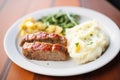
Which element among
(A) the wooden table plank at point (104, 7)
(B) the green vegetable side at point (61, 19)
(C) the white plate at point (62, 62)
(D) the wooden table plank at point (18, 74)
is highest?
(A) the wooden table plank at point (104, 7)

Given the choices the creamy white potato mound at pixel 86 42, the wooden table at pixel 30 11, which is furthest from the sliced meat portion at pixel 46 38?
the wooden table at pixel 30 11

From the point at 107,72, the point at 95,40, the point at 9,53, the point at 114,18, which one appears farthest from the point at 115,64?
the point at 9,53

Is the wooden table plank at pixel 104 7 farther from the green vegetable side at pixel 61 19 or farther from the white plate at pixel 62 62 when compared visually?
the green vegetable side at pixel 61 19

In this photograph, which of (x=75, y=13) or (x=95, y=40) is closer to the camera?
(x=95, y=40)

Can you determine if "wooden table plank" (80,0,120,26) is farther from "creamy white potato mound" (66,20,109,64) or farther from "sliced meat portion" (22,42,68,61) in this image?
"sliced meat portion" (22,42,68,61)

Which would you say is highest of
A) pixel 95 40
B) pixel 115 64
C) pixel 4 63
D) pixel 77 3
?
pixel 77 3

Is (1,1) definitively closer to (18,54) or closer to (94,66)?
(18,54)
